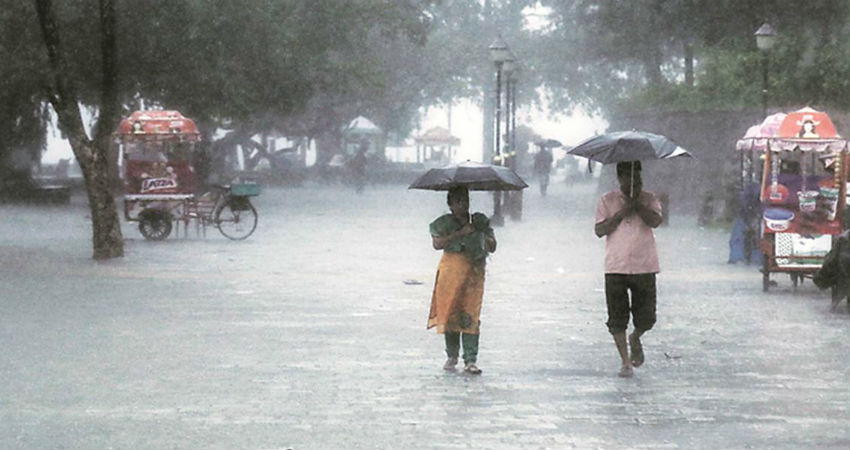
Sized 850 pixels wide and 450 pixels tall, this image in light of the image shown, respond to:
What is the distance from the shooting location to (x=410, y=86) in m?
75.2

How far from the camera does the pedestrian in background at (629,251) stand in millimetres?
10852

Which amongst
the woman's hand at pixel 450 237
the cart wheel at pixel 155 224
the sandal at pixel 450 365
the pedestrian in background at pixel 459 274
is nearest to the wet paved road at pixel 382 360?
the sandal at pixel 450 365

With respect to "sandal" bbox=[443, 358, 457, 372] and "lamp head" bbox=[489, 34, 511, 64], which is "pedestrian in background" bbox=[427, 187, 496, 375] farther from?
"lamp head" bbox=[489, 34, 511, 64]

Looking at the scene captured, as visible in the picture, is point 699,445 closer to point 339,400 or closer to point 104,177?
point 339,400

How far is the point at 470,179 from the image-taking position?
1072cm

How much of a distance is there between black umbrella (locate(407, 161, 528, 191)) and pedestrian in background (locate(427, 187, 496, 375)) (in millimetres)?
146

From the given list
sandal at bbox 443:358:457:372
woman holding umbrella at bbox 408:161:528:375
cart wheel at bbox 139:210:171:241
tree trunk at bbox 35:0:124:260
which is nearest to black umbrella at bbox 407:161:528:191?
woman holding umbrella at bbox 408:161:528:375

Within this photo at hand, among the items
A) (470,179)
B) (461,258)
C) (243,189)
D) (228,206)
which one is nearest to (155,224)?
(228,206)

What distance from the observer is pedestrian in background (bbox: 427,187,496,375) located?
10906 mm

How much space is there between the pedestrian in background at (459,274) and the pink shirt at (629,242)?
0.81 m

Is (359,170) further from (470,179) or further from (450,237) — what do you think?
(470,179)

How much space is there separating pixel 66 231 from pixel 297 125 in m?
37.9

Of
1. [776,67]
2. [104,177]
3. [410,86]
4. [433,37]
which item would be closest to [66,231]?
[104,177]

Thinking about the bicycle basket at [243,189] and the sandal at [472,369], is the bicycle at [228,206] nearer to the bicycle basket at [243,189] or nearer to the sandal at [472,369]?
the bicycle basket at [243,189]
